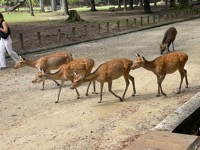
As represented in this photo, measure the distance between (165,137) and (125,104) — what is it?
9.31 ft

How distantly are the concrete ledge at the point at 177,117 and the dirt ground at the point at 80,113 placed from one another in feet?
2.24

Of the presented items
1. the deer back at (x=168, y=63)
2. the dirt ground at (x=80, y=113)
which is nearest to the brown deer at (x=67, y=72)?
the dirt ground at (x=80, y=113)

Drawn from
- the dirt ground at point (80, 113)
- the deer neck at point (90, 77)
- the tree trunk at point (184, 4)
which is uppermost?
the tree trunk at point (184, 4)

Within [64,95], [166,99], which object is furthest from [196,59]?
[64,95]

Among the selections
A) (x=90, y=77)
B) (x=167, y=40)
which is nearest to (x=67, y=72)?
(x=90, y=77)

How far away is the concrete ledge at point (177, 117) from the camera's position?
472cm

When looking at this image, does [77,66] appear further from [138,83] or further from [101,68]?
[138,83]

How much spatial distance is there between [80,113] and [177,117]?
235cm

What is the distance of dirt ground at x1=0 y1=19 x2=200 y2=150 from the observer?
5.55 metres

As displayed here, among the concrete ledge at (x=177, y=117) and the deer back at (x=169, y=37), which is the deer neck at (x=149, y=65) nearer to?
the concrete ledge at (x=177, y=117)

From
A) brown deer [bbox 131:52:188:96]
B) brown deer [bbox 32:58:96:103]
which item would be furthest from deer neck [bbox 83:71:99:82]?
brown deer [bbox 131:52:188:96]

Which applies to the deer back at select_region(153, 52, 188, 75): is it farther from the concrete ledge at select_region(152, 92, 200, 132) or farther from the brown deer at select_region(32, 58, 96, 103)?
the concrete ledge at select_region(152, 92, 200, 132)

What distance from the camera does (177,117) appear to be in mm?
5008

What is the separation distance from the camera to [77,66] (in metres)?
7.66
